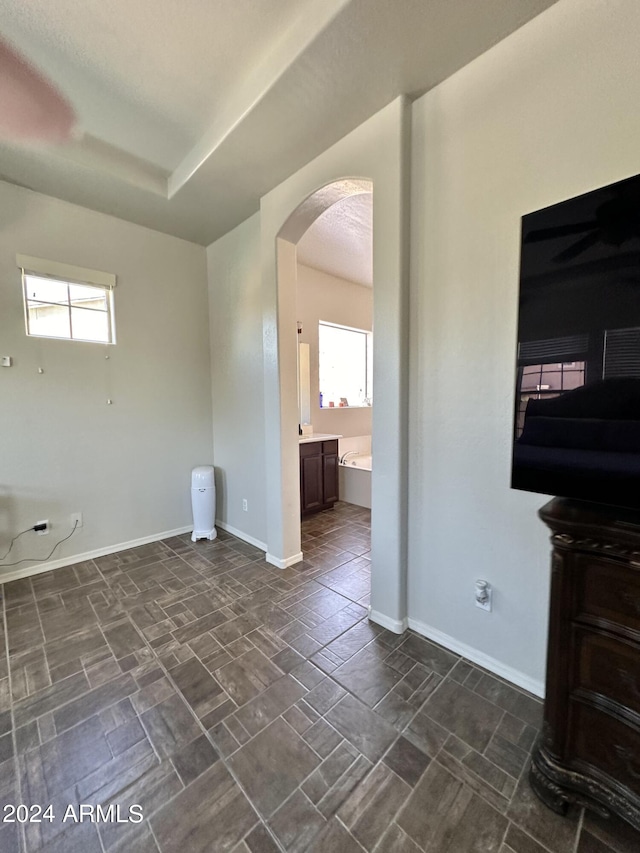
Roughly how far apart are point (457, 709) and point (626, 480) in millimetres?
1244

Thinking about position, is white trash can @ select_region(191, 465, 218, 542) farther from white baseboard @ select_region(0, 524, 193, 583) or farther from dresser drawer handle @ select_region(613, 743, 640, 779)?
dresser drawer handle @ select_region(613, 743, 640, 779)

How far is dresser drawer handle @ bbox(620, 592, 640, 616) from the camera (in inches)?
38.7

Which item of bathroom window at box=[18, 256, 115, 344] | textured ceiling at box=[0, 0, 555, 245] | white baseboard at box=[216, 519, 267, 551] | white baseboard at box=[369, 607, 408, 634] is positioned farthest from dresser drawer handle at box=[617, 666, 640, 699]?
bathroom window at box=[18, 256, 115, 344]

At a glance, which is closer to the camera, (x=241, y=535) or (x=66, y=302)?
(x=66, y=302)

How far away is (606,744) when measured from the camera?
41.7 inches

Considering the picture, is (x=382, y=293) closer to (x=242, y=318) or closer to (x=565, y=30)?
(x=565, y=30)

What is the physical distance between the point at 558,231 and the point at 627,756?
5.82 feet

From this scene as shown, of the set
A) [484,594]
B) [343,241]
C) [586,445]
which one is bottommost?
[484,594]

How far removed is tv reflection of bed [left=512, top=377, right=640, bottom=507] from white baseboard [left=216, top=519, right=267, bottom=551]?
245 centimetres

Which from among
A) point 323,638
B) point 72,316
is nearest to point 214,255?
point 72,316

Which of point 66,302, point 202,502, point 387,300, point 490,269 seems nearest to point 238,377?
point 202,502

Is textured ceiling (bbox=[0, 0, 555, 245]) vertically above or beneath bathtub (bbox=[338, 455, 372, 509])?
above

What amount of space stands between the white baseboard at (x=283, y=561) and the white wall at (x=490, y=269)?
1.18 meters

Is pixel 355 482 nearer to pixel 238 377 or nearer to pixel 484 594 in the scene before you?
pixel 238 377
